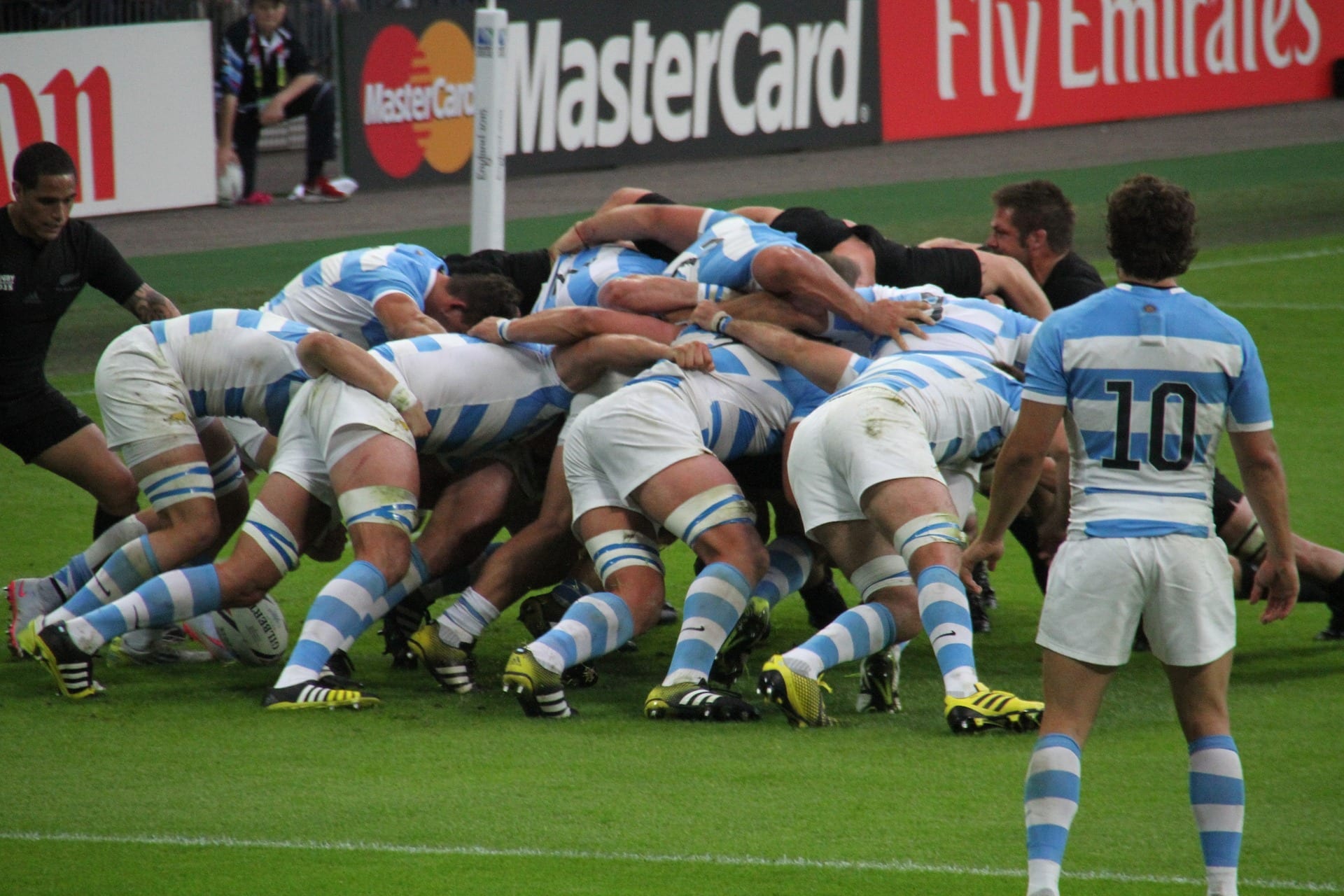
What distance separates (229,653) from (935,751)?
261cm

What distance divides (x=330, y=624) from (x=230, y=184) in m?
10.7

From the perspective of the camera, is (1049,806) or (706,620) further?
(706,620)

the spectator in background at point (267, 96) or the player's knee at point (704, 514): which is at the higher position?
the spectator in background at point (267, 96)

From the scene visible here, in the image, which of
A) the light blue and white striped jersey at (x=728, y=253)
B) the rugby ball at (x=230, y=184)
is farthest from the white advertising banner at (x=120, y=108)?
the light blue and white striped jersey at (x=728, y=253)

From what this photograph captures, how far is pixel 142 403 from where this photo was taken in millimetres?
5941

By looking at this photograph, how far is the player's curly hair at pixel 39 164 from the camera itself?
616 centimetres

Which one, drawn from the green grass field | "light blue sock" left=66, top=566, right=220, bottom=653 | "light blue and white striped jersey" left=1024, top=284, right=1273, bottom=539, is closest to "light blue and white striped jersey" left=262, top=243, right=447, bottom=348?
the green grass field

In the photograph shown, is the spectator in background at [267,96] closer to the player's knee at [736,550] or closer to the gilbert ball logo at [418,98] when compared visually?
the gilbert ball logo at [418,98]

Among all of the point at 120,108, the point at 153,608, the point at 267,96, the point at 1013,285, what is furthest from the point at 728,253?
the point at 267,96

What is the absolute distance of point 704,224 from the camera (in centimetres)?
676

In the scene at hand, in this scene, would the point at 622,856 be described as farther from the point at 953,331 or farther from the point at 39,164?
the point at 39,164

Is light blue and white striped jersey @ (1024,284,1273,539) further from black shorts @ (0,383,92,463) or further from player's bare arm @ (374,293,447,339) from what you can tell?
black shorts @ (0,383,92,463)

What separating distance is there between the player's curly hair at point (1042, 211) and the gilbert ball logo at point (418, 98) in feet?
30.2

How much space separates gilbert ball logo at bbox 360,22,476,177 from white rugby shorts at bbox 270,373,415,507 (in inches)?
398
